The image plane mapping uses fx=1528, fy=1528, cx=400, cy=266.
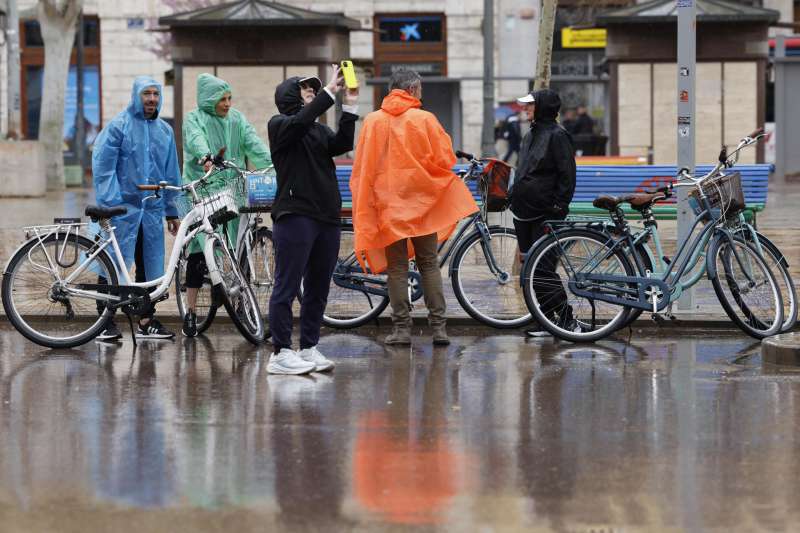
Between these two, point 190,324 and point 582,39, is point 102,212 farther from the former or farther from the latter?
point 582,39

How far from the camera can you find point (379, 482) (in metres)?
5.77

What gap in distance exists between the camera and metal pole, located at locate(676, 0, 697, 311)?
408 inches

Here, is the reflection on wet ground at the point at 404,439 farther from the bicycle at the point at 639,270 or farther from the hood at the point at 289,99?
the hood at the point at 289,99

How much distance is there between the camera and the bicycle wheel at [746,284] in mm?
9281

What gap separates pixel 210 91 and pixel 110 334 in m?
1.72

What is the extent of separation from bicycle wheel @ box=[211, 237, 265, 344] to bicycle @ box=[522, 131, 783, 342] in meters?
1.68

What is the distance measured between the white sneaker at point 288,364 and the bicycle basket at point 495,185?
2.23 metres

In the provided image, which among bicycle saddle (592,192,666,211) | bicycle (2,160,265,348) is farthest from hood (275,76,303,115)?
bicycle saddle (592,192,666,211)

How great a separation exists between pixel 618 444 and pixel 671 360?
8.08 feet

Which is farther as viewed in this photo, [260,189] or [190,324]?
[190,324]

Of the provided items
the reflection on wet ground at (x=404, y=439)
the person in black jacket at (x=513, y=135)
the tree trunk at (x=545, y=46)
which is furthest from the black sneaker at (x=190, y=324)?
the person in black jacket at (x=513, y=135)

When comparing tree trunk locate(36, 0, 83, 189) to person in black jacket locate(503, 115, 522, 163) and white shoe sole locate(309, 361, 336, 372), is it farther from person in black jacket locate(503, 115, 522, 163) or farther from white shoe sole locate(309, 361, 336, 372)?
white shoe sole locate(309, 361, 336, 372)

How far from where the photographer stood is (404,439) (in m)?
6.59

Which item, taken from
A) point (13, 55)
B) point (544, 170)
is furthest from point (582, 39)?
point (544, 170)
